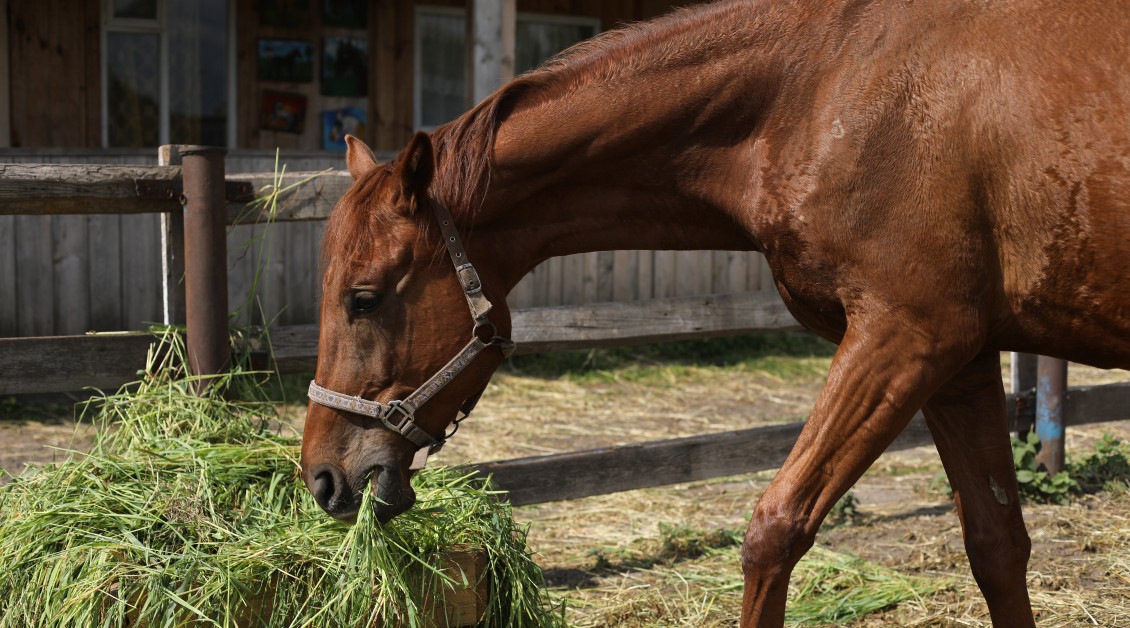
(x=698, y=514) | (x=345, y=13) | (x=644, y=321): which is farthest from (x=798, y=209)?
(x=345, y=13)

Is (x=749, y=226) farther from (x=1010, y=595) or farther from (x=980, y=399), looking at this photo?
(x=1010, y=595)

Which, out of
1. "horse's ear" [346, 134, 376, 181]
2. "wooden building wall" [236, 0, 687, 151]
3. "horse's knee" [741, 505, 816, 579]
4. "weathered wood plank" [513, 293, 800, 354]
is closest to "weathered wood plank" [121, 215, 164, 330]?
"wooden building wall" [236, 0, 687, 151]

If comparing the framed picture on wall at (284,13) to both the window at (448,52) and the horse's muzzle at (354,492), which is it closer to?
the window at (448,52)

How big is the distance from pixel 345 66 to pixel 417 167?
764 centimetres

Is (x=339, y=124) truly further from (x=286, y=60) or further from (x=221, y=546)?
(x=221, y=546)

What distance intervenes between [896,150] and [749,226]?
408mm

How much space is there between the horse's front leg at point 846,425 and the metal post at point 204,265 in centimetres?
200

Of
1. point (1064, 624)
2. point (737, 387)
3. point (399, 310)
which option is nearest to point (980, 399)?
point (1064, 624)

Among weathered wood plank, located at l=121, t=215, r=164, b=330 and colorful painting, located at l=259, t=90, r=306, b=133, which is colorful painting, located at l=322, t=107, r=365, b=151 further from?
weathered wood plank, located at l=121, t=215, r=164, b=330

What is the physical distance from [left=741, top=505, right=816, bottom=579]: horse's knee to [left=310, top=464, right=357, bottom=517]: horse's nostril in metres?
1.00

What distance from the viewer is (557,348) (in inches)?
185

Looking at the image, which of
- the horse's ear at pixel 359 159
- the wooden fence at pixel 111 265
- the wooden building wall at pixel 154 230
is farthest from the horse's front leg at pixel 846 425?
the wooden fence at pixel 111 265

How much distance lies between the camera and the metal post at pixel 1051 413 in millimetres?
5660

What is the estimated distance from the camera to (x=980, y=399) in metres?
3.03
